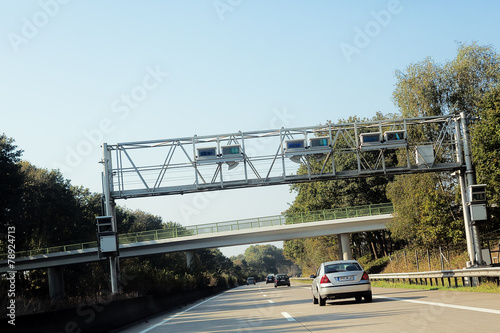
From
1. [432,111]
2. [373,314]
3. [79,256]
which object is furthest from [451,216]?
[79,256]

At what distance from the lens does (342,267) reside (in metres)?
18.9

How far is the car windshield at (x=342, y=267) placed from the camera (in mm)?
18359

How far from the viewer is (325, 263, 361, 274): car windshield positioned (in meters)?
18.4

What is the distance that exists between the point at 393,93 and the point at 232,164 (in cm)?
2198

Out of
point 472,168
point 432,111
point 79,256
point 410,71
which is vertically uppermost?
point 410,71

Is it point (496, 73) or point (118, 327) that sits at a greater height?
point (496, 73)

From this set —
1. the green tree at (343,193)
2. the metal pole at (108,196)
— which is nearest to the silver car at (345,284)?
the metal pole at (108,196)

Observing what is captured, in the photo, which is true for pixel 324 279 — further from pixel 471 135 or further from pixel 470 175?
pixel 471 135

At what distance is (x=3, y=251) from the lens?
201 ft

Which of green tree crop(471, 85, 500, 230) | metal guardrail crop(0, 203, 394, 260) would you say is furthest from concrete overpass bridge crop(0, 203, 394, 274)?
green tree crop(471, 85, 500, 230)

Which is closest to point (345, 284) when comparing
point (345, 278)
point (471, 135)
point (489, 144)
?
point (345, 278)

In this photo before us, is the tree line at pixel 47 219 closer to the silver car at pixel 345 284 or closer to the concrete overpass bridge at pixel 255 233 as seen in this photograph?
the concrete overpass bridge at pixel 255 233

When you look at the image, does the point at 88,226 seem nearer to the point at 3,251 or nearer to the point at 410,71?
the point at 3,251

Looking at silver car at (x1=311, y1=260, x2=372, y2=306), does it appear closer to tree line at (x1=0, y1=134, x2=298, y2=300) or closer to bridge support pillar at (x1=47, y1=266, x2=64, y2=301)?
tree line at (x1=0, y1=134, x2=298, y2=300)
